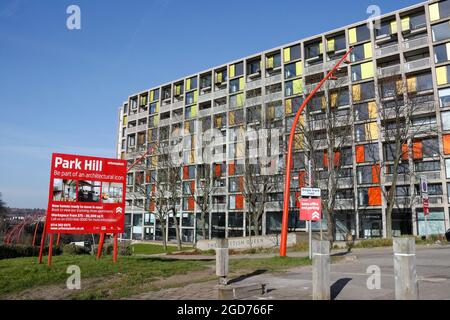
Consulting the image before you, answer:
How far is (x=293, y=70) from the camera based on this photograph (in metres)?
54.7

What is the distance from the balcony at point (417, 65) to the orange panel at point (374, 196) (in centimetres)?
1365

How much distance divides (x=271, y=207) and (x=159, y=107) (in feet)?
101

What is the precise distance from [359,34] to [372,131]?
12448 millimetres

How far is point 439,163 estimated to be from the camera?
41938 millimetres

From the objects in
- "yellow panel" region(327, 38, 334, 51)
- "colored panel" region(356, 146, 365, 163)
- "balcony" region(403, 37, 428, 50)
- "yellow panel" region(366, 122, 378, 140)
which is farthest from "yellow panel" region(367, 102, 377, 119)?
"yellow panel" region(327, 38, 334, 51)

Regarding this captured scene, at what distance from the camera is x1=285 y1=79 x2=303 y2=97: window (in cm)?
5266

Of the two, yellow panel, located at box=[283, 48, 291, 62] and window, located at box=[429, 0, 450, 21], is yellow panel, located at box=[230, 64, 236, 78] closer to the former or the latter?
yellow panel, located at box=[283, 48, 291, 62]

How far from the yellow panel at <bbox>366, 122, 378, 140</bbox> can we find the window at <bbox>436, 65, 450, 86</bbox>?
7784 mm

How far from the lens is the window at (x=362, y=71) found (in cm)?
4762

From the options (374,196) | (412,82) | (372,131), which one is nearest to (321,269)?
(374,196)

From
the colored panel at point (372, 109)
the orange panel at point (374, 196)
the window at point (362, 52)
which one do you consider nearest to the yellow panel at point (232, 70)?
the window at point (362, 52)

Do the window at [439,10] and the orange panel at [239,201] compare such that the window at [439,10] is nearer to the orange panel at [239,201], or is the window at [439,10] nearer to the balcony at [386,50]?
the balcony at [386,50]
